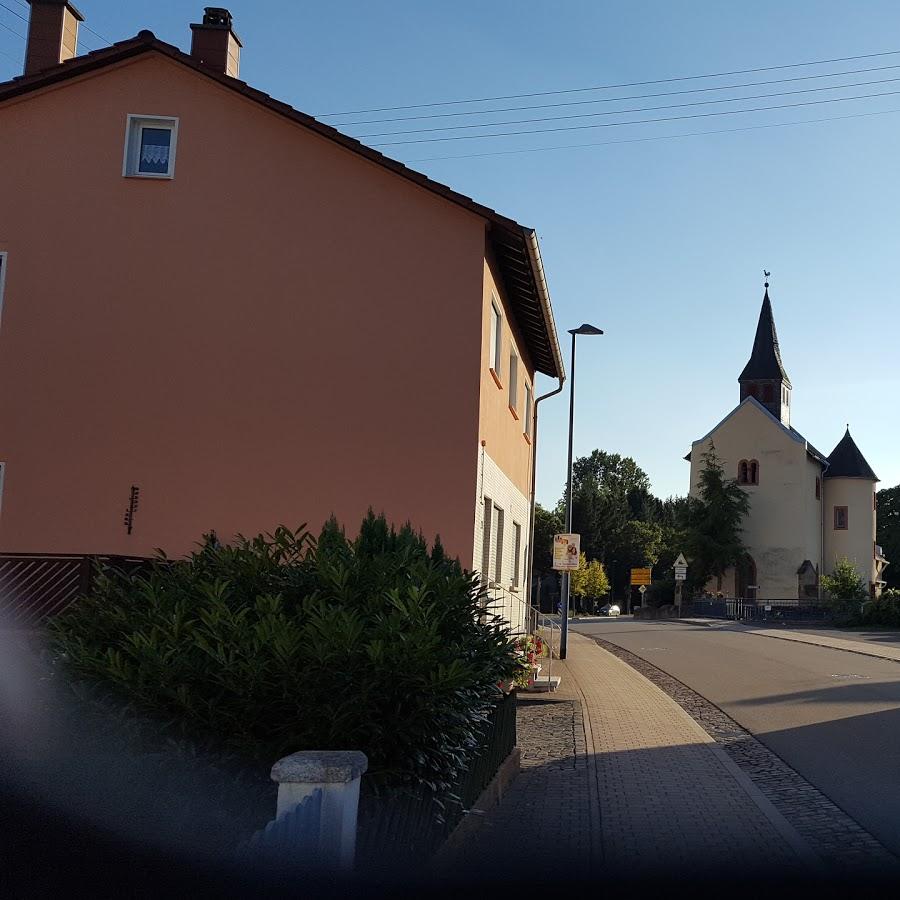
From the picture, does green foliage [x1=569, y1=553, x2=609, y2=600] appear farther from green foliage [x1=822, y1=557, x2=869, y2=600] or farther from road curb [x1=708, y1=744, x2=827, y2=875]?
road curb [x1=708, y1=744, x2=827, y2=875]

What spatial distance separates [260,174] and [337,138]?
3.77ft

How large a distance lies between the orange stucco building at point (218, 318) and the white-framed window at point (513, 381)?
3.86 metres

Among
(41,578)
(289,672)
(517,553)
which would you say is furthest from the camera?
(517,553)

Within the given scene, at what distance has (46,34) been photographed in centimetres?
1636

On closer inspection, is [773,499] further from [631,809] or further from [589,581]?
A: [631,809]

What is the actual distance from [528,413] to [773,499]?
47.5 metres

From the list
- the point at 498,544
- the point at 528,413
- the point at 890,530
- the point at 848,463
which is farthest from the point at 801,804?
the point at 890,530

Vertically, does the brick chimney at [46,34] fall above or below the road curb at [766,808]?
above

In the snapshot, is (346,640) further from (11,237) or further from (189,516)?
(11,237)

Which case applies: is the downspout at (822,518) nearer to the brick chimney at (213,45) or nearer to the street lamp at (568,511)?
the street lamp at (568,511)

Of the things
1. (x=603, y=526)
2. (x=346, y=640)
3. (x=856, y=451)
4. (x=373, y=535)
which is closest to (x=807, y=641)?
(x=373, y=535)

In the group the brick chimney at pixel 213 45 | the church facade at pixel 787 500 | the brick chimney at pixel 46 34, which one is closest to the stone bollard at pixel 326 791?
the brick chimney at pixel 213 45

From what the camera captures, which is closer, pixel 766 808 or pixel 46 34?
pixel 766 808

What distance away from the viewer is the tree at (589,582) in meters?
78.9
